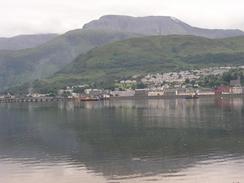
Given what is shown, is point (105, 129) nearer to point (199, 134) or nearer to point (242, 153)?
point (199, 134)

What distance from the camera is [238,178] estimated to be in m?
47.9

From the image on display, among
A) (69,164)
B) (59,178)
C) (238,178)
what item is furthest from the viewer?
(69,164)

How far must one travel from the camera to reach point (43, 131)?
106 metres

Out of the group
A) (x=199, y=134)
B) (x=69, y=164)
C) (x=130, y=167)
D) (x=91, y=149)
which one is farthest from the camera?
(x=199, y=134)

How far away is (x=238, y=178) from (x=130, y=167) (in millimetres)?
11787

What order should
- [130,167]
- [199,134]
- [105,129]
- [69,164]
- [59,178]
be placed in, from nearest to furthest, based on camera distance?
1. [59,178]
2. [130,167]
3. [69,164]
4. [199,134]
5. [105,129]

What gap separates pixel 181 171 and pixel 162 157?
9072 mm

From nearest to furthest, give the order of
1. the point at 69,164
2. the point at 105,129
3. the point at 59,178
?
the point at 59,178, the point at 69,164, the point at 105,129

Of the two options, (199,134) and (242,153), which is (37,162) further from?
(199,134)

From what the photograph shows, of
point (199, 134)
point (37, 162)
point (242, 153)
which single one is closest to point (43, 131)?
point (199, 134)

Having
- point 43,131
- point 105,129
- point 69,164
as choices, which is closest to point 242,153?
point 69,164

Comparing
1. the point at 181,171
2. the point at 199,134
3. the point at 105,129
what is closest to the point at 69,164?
the point at 181,171

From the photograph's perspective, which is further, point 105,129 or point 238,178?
point 105,129

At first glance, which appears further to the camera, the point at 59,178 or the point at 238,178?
the point at 59,178
